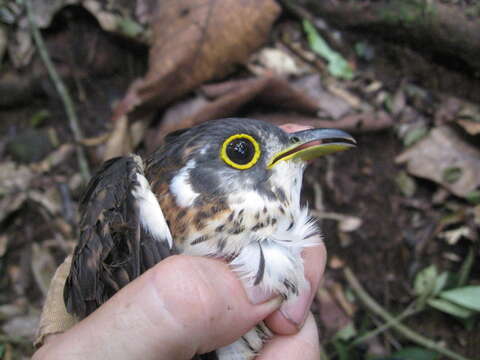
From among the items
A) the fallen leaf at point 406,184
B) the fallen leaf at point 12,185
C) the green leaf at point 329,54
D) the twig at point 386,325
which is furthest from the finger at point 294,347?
the green leaf at point 329,54

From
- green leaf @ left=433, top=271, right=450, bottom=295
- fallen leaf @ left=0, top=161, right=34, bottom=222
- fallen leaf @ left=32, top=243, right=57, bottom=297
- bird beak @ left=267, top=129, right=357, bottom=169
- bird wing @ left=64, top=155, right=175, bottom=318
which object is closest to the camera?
bird wing @ left=64, top=155, right=175, bottom=318

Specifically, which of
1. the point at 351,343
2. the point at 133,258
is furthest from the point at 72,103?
the point at 351,343

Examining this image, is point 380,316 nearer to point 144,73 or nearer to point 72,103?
point 144,73

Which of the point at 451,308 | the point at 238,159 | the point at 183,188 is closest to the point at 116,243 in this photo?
the point at 183,188

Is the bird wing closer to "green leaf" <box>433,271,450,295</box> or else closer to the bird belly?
the bird belly

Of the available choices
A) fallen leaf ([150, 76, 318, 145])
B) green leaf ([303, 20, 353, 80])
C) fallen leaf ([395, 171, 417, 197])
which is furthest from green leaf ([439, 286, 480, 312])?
green leaf ([303, 20, 353, 80])

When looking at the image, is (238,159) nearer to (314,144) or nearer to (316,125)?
(314,144)
